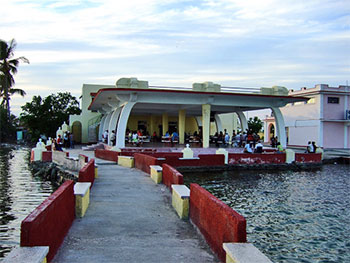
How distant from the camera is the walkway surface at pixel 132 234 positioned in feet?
18.8

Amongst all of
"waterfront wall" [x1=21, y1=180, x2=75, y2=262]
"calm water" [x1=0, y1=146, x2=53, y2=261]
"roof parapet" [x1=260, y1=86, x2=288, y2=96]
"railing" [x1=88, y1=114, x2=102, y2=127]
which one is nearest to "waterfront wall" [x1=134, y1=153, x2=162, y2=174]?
"calm water" [x1=0, y1=146, x2=53, y2=261]

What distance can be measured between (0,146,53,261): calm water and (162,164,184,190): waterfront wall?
164 inches

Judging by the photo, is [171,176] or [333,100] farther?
[333,100]

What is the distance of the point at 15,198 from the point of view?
14.2m

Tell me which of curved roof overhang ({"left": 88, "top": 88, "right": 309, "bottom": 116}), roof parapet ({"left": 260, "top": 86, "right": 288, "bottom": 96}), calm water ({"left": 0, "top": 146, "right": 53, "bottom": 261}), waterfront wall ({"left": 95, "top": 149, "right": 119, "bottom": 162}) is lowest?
calm water ({"left": 0, "top": 146, "right": 53, "bottom": 261})

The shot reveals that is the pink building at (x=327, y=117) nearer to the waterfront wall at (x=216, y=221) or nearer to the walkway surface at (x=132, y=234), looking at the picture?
the walkway surface at (x=132, y=234)

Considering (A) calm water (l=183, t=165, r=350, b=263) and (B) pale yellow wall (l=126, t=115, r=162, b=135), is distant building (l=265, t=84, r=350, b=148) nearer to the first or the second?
(B) pale yellow wall (l=126, t=115, r=162, b=135)

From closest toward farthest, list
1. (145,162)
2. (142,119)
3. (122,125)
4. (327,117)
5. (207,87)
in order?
(145,162), (122,125), (207,87), (327,117), (142,119)

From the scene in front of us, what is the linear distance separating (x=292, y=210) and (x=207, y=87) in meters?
15.6

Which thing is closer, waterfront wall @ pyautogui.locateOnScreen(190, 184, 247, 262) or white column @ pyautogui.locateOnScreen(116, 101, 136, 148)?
waterfront wall @ pyautogui.locateOnScreen(190, 184, 247, 262)

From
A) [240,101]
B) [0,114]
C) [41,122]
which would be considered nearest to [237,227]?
[240,101]

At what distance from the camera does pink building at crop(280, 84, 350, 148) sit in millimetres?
39469

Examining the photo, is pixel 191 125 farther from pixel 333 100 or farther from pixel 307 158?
pixel 307 158

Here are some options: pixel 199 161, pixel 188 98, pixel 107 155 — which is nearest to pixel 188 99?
pixel 188 98
